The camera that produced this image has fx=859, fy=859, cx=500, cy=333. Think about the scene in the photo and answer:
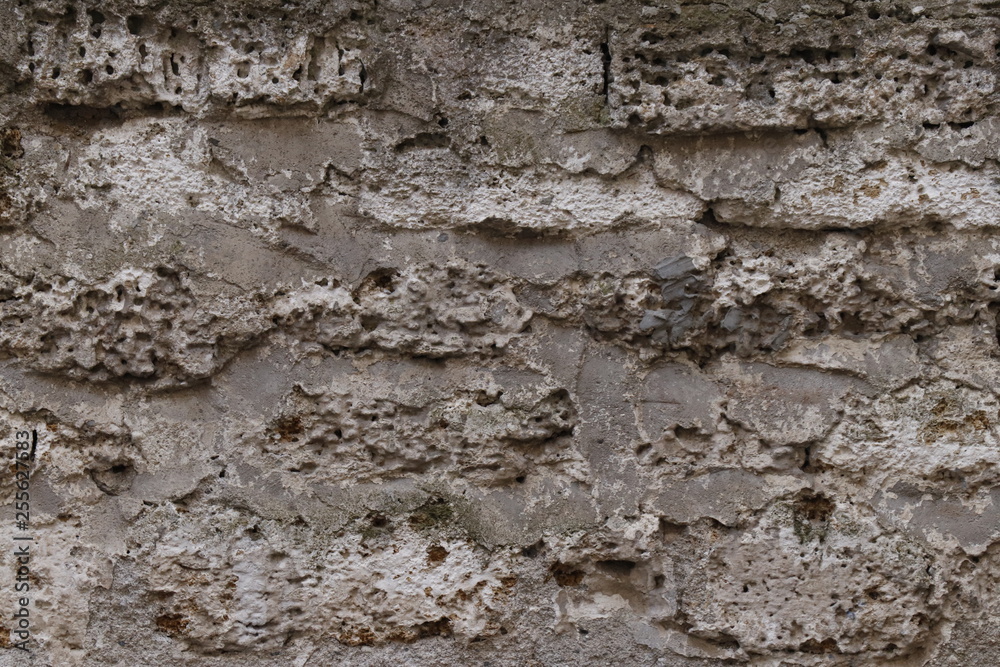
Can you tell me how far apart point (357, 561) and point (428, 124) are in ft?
2.93

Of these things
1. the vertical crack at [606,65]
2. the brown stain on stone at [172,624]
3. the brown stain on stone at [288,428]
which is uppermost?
the vertical crack at [606,65]

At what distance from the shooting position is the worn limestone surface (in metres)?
1.69

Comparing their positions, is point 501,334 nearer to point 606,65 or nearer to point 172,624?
point 606,65

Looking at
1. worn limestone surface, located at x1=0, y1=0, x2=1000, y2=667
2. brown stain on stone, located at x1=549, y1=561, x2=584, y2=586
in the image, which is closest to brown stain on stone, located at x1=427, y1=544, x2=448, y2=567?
worn limestone surface, located at x1=0, y1=0, x2=1000, y2=667

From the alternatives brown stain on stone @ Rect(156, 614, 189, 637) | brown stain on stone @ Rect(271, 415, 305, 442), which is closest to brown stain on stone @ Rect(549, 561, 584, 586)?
brown stain on stone @ Rect(271, 415, 305, 442)

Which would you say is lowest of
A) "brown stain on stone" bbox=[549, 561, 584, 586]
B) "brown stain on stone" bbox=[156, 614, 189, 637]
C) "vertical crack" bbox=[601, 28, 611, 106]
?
"brown stain on stone" bbox=[156, 614, 189, 637]

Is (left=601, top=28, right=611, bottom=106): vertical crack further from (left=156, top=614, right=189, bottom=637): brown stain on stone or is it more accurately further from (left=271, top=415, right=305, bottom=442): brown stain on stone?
(left=156, top=614, right=189, bottom=637): brown stain on stone

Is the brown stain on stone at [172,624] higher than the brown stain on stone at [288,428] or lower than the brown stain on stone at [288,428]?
lower

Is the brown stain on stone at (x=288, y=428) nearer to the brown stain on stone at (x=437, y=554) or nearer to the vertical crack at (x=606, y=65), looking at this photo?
the brown stain on stone at (x=437, y=554)

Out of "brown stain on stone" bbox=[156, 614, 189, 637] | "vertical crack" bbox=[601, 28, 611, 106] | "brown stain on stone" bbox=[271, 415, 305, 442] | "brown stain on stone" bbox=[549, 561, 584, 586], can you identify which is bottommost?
"brown stain on stone" bbox=[156, 614, 189, 637]

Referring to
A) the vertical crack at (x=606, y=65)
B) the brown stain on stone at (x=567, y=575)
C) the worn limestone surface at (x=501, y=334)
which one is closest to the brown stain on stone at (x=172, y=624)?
the worn limestone surface at (x=501, y=334)

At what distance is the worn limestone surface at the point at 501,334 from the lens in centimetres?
169

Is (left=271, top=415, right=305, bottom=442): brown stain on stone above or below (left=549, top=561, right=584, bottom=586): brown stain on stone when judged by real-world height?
above

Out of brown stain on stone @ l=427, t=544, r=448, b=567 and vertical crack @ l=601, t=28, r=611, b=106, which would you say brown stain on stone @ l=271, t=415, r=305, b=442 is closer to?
brown stain on stone @ l=427, t=544, r=448, b=567
